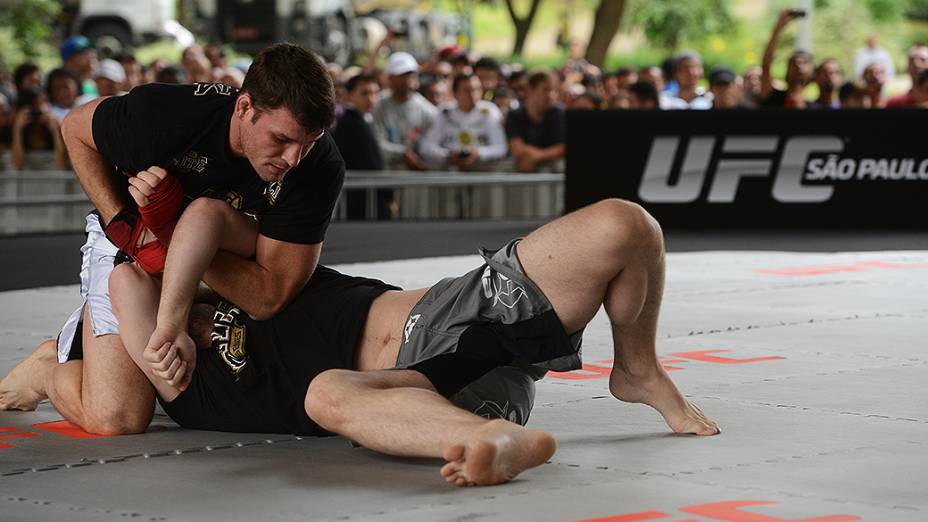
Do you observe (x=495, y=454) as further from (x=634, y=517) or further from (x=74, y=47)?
(x=74, y=47)

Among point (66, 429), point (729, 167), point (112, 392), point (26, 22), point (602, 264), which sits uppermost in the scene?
point (602, 264)

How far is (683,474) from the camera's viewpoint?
14.8 feet

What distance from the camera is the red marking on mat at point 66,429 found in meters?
5.29

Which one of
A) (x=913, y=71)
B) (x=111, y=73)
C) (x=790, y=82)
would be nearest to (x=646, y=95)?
(x=790, y=82)

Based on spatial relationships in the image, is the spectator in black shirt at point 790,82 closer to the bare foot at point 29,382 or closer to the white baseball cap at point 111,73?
the white baseball cap at point 111,73

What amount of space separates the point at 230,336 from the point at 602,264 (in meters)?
1.41

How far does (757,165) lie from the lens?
1387 cm

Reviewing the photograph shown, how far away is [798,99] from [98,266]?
36.5 ft

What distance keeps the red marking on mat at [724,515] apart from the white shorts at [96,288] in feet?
7.13

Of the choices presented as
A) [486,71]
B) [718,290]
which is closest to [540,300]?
[718,290]

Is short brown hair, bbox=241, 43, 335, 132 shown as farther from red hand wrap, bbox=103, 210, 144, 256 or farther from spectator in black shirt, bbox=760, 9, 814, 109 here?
spectator in black shirt, bbox=760, 9, 814, 109

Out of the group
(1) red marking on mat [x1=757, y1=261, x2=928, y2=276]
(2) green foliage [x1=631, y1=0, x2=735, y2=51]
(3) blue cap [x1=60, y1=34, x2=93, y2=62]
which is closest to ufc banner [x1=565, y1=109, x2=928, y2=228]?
(1) red marking on mat [x1=757, y1=261, x2=928, y2=276]

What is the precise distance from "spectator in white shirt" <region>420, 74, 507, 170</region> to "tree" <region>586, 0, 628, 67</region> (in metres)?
21.3

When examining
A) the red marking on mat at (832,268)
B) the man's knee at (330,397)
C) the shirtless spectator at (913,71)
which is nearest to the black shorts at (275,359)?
the man's knee at (330,397)
